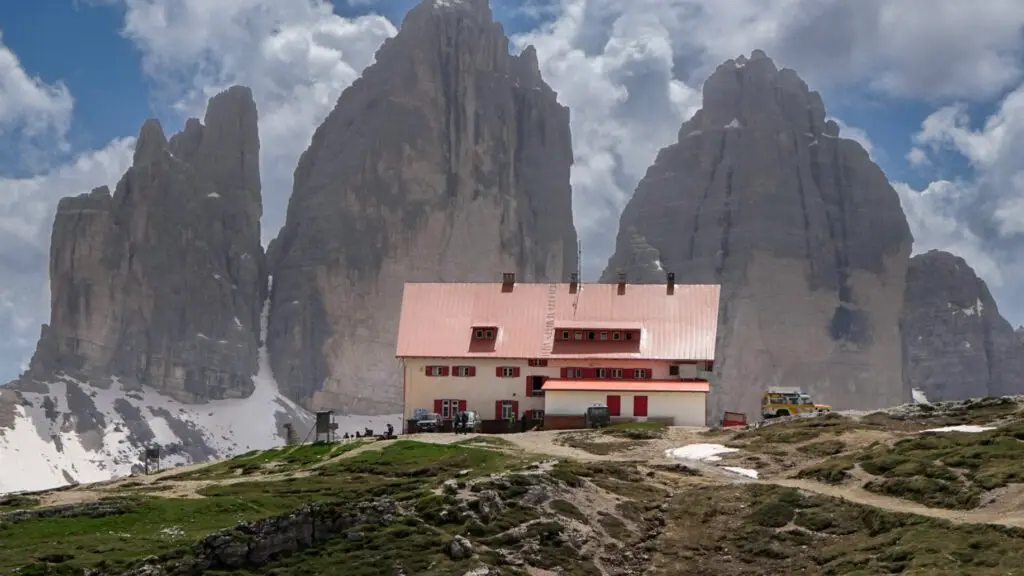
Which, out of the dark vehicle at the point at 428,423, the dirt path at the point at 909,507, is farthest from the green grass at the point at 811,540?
the dark vehicle at the point at 428,423

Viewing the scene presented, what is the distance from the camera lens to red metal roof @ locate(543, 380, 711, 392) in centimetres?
8688

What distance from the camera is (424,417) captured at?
87.4m

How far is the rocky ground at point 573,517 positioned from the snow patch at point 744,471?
0.10m

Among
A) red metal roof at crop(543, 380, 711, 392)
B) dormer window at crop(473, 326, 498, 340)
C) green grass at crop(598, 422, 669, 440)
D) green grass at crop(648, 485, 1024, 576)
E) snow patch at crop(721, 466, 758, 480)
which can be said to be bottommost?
green grass at crop(648, 485, 1024, 576)

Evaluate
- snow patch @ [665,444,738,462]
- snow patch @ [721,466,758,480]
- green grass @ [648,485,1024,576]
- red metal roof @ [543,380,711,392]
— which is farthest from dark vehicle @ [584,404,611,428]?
green grass @ [648,485,1024,576]

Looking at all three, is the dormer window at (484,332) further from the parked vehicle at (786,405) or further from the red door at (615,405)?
the parked vehicle at (786,405)

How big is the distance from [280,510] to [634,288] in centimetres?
5507

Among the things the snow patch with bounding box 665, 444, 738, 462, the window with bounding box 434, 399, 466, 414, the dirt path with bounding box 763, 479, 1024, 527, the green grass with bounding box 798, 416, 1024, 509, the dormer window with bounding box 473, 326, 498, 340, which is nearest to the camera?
the dirt path with bounding box 763, 479, 1024, 527

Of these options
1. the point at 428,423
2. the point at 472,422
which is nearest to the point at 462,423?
the point at 472,422

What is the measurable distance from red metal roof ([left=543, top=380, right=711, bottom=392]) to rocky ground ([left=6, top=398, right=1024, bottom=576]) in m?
21.5

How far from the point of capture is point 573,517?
48375mm

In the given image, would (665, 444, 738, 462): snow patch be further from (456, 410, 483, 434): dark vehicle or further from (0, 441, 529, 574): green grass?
(456, 410, 483, 434): dark vehicle

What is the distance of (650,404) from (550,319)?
15.0 m

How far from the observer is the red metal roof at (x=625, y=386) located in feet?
285
